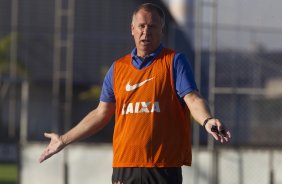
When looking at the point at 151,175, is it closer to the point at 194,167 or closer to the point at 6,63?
the point at 194,167

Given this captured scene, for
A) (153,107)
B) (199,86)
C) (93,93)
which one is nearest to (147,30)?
(153,107)

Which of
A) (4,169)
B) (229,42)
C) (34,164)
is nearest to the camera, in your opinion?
(34,164)

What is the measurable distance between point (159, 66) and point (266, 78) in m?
10.8

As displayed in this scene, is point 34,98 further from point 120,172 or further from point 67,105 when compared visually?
point 120,172

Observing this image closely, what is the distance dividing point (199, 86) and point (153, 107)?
7.58 metres

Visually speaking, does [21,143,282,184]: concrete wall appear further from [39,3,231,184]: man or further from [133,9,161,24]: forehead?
[133,9,161,24]: forehead

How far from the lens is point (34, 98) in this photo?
988 inches

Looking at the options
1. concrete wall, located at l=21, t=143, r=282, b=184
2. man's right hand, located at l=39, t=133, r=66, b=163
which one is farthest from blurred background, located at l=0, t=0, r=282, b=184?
man's right hand, located at l=39, t=133, r=66, b=163

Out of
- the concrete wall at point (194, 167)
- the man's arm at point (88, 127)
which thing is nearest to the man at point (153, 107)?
the man's arm at point (88, 127)

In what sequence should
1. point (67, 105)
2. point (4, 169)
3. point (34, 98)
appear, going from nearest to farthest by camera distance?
point (67, 105)
point (4, 169)
point (34, 98)

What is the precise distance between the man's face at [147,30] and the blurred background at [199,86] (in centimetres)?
664

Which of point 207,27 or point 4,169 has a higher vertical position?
point 207,27

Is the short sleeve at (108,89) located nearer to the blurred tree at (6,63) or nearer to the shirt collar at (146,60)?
the shirt collar at (146,60)

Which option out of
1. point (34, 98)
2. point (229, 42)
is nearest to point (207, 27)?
point (229, 42)
